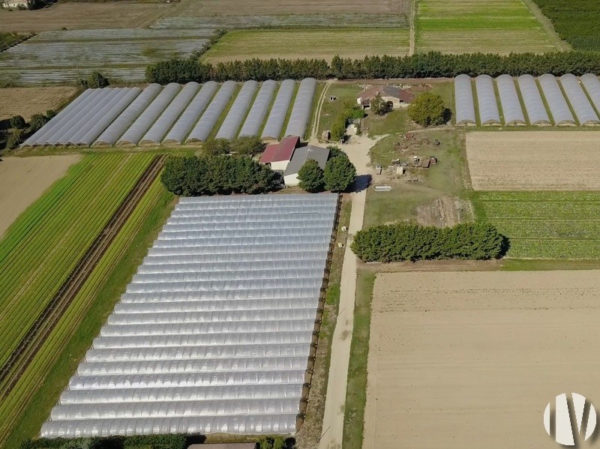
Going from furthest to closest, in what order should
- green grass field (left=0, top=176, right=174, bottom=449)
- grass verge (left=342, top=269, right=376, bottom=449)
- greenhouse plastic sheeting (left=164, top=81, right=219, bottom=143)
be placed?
greenhouse plastic sheeting (left=164, top=81, right=219, bottom=143) < green grass field (left=0, top=176, right=174, bottom=449) < grass verge (left=342, top=269, right=376, bottom=449)

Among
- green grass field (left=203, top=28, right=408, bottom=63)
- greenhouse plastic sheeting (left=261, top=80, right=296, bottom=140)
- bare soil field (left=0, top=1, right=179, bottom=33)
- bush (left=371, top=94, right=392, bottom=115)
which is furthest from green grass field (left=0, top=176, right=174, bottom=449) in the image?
bare soil field (left=0, top=1, right=179, bottom=33)

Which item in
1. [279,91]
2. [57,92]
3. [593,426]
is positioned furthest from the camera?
[57,92]

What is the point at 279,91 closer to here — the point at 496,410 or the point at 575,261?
the point at 575,261

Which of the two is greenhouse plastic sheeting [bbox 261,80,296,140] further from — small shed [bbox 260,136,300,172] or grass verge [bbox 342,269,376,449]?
grass verge [bbox 342,269,376,449]

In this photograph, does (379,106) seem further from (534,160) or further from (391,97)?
(534,160)

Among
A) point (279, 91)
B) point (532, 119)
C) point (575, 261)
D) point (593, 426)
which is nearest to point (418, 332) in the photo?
point (593, 426)

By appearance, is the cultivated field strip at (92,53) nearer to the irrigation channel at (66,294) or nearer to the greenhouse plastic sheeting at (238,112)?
the greenhouse plastic sheeting at (238,112)

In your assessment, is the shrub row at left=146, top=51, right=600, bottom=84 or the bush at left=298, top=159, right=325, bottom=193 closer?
the bush at left=298, top=159, right=325, bottom=193
